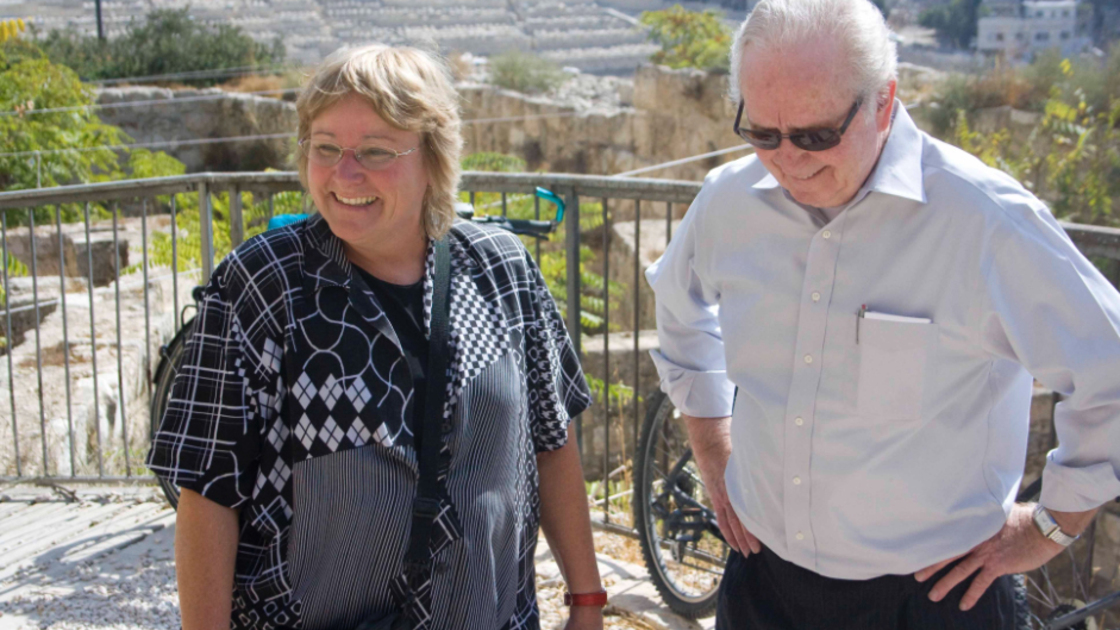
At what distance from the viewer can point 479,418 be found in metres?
1.74

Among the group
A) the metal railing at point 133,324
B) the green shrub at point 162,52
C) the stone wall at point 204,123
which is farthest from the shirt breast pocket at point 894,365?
the green shrub at point 162,52

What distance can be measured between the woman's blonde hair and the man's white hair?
0.57 metres

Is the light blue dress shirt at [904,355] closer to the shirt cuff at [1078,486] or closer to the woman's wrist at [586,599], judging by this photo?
the shirt cuff at [1078,486]

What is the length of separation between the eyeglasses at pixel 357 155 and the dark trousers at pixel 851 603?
3.47 ft

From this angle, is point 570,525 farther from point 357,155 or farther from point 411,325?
point 357,155

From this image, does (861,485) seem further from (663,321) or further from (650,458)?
(650,458)

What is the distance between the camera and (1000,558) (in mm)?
1748

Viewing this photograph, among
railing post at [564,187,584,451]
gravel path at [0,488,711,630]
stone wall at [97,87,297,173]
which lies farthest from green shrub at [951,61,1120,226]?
stone wall at [97,87,297,173]

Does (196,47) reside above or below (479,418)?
above

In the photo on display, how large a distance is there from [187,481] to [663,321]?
1055mm

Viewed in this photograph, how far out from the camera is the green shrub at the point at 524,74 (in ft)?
70.5

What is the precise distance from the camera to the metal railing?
363 cm

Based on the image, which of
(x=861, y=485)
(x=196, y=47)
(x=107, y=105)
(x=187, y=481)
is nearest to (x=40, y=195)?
(x=187, y=481)

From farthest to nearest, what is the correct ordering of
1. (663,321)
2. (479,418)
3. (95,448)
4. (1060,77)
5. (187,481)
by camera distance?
1. (1060,77)
2. (95,448)
3. (663,321)
4. (479,418)
5. (187,481)
